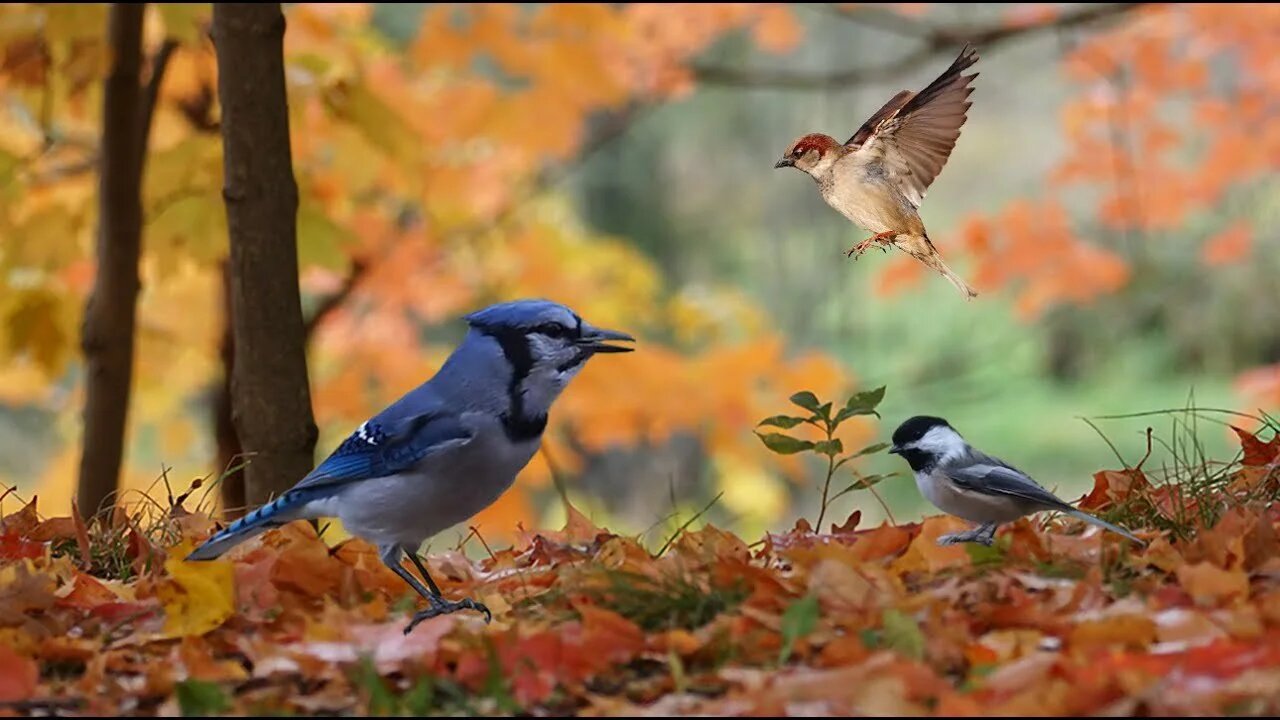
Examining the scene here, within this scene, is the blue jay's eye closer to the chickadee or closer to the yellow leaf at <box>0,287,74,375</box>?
the chickadee

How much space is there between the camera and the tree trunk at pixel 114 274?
17.1 feet

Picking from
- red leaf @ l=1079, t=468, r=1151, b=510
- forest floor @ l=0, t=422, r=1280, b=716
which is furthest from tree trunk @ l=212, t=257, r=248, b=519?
red leaf @ l=1079, t=468, r=1151, b=510

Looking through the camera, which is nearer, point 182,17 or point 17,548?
point 17,548

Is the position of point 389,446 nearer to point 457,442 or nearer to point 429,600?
point 457,442

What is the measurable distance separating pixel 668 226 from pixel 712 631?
11.0 m

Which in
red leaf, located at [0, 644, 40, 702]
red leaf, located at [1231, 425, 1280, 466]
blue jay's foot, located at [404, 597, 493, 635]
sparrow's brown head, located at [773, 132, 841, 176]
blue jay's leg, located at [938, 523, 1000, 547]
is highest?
red leaf, located at [1231, 425, 1280, 466]

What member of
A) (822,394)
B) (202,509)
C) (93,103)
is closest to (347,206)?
(93,103)

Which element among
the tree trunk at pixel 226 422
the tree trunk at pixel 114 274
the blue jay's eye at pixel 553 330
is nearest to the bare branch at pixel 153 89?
the tree trunk at pixel 114 274

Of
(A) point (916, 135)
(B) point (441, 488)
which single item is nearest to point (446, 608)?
(B) point (441, 488)

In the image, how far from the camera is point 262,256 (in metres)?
4.14

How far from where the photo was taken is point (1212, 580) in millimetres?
2551

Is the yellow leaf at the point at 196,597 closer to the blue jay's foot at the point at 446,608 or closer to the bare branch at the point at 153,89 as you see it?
the blue jay's foot at the point at 446,608

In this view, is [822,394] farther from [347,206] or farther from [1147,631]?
[1147,631]

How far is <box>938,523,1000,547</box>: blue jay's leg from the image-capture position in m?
3.05
